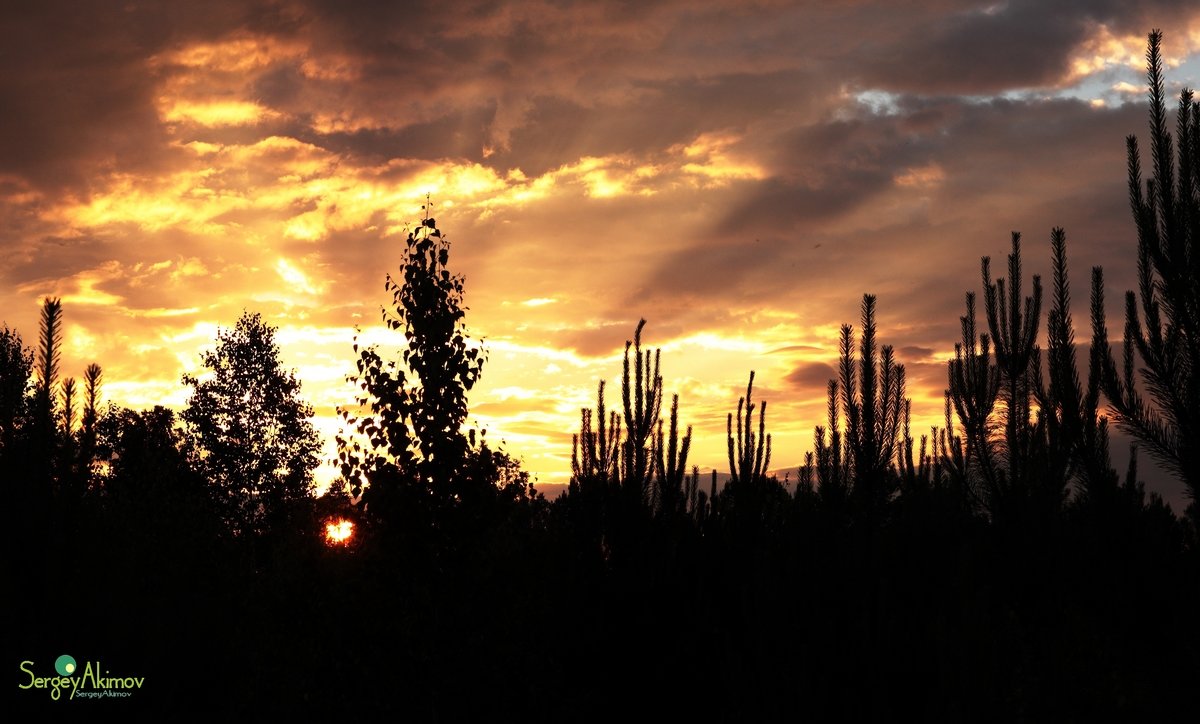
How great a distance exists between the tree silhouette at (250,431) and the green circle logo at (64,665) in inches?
1333

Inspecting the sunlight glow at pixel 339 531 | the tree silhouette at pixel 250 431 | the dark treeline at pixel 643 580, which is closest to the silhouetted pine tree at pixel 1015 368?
the dark treeline at pixel 643 580

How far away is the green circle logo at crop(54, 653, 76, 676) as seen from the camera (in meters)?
6.32

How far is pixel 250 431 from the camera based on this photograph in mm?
41562

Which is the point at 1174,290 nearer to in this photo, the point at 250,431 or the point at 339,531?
the point at 339,531

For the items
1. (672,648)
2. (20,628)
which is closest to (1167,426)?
(672,648)

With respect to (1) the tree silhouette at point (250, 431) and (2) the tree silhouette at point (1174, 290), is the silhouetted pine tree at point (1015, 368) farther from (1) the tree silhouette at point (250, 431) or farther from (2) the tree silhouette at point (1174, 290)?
(1) the tree silhouette at point (250, 431)

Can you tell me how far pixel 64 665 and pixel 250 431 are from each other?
37.1 metres

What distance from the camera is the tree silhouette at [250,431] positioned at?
40.5 m

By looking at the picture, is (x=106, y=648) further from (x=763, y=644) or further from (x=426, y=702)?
(x=763, y=644)

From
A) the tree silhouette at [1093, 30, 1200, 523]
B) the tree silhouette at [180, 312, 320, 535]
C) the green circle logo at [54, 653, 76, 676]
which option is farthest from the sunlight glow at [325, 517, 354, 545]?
the tree silhouette at [180, 312, 320, 535]

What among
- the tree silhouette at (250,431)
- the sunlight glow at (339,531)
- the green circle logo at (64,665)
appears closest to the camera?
the green circle logo at (64,665)

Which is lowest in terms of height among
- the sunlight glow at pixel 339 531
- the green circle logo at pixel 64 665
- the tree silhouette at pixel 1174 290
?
the green circle logo at pixel 64 665

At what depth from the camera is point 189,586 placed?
1035 centimetres

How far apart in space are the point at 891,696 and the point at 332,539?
6.52 metres
